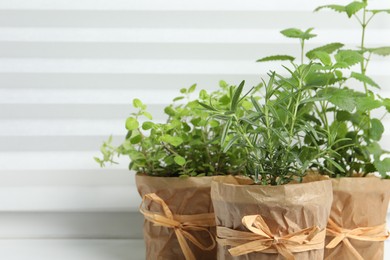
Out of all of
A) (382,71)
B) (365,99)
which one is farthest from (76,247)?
(382,71)

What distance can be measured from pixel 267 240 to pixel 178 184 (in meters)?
0.26

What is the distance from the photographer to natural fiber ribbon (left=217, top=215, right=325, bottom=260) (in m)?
0.94

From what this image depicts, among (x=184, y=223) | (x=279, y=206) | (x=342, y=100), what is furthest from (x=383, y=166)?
(x=184, y=223)

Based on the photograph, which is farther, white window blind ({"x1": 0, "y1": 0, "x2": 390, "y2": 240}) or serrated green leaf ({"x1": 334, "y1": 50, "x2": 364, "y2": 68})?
white window blind ({"x1": 0, "y1": 0, "x2": 390, "y2": 240})

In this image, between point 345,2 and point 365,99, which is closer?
point 365,99

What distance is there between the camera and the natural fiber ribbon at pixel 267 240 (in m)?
0.94

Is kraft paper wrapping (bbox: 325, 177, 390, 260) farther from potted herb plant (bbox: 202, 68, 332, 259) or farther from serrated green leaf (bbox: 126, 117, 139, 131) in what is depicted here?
serrated green leaf (bbox: 126, 117, 139, 131)

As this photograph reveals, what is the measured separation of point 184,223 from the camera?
3.76ft

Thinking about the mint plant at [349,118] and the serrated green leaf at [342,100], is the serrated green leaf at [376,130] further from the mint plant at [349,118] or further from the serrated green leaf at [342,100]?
the serrated green leaf at [342,100]

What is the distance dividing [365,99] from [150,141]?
416mm

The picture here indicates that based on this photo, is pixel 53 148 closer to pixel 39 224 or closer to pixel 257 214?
pixel 39 224

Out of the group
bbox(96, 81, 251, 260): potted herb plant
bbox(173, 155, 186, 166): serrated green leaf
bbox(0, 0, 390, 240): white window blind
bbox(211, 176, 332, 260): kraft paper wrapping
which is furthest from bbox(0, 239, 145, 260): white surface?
bbox(211, 176, 332, 260): kraft paper wrapping

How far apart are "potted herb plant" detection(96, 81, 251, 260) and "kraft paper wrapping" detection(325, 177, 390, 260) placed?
208 mm

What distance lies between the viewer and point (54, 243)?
1459 millimetres
